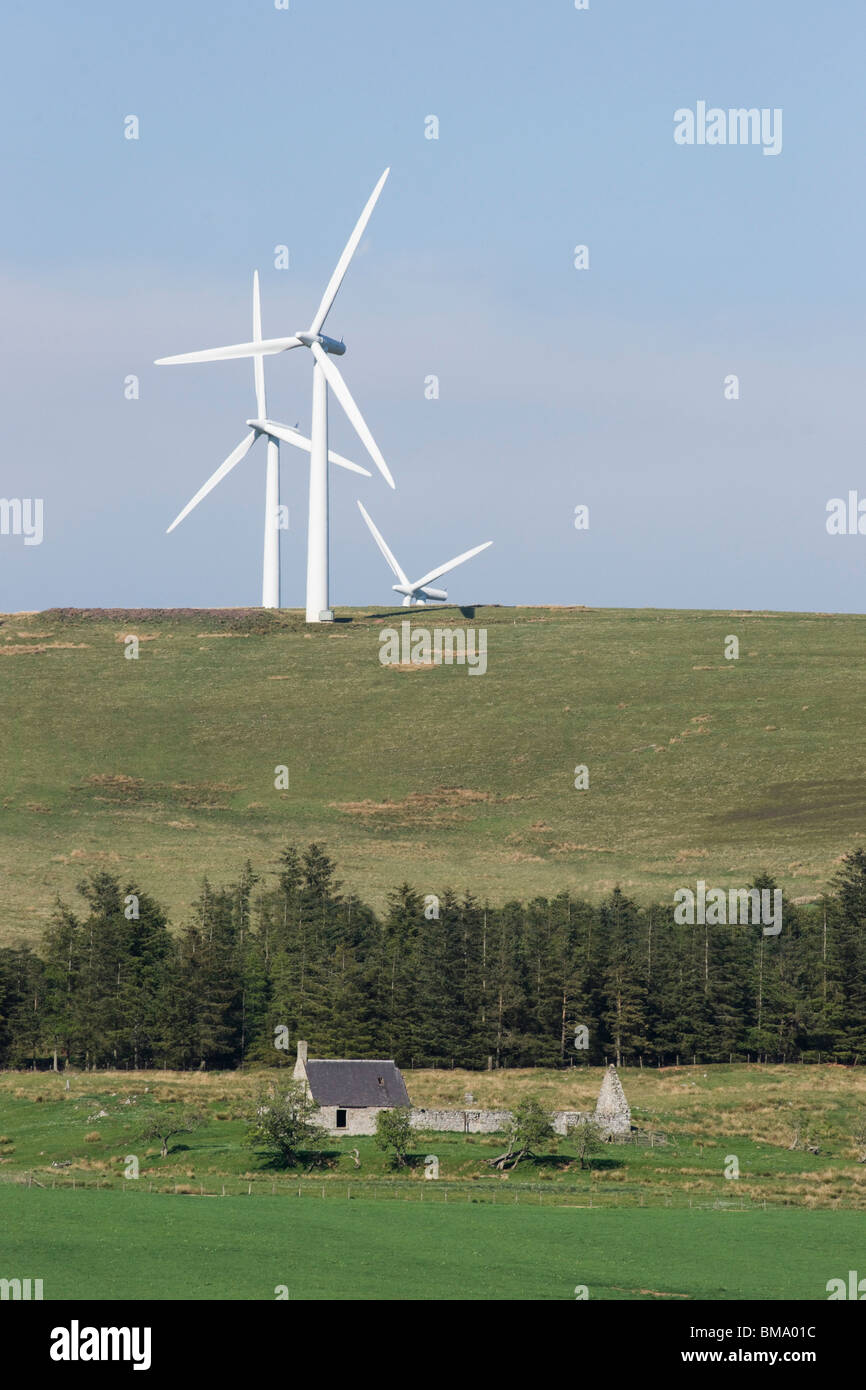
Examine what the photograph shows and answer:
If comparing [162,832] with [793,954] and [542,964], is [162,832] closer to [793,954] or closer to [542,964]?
[542,964]

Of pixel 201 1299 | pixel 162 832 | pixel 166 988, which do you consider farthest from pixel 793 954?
pixel 201 1299

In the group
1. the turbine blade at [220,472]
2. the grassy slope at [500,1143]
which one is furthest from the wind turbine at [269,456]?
the grassy slope at [500,1143]

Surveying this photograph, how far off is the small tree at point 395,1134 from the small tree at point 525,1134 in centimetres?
368

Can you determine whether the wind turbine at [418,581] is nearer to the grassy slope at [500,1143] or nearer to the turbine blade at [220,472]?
the turbine blade at [220,472]

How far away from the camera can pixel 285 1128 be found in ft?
219

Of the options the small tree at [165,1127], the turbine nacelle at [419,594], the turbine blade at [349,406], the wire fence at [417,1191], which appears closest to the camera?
the wire fence at [417,1191]

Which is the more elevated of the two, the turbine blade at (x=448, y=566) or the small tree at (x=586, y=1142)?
the turbine blade at (x=448, y=566)

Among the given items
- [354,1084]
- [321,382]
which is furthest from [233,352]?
[354,1084]

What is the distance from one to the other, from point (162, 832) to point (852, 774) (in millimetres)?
60053

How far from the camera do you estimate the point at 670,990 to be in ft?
305

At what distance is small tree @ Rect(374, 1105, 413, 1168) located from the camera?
66250mm

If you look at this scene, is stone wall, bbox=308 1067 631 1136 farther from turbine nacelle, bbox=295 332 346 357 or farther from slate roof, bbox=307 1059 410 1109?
turbine nacelle, bbox=295 332 346 357

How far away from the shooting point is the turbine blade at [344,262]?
130m

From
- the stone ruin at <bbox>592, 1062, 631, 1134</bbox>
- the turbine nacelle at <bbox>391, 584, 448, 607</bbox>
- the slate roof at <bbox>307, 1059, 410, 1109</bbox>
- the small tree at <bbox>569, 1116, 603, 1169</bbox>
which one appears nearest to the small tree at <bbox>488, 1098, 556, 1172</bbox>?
the small tree at <bbox>569, 1116, 603, 1169</bbox>
